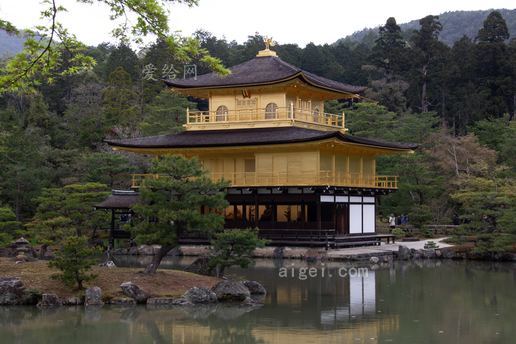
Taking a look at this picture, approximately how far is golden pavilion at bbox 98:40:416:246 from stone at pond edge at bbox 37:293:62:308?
14.8 m

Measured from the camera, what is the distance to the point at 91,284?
58.3ft

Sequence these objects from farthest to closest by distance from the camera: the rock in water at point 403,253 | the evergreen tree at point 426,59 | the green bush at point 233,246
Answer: the evergreen tree at point 426,59, the rock in water at point 403,253, the green bush at point 233,246

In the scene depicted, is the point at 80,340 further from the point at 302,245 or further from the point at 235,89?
the point at 235,89

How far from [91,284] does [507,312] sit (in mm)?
9178

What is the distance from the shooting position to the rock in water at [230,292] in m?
17.8

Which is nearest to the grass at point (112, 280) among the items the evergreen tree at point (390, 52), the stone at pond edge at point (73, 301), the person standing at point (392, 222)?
the stone at pond edge at point (73, 301)

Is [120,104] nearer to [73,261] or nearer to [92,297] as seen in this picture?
[73,261]

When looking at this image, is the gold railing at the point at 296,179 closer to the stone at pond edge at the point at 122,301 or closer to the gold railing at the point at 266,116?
the gold railing at the point at 266,116

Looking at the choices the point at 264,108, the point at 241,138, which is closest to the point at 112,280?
the point at 241,138

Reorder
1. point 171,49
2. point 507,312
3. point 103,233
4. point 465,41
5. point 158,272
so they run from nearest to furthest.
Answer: point 171,49, point 507,312, point 158,272, point 103,233, point 465,41

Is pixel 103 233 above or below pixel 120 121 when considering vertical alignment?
below

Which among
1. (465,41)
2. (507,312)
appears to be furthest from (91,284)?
(465,41)

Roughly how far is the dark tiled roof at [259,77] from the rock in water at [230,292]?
16130 millimetres

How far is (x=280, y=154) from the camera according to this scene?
33.0 m
